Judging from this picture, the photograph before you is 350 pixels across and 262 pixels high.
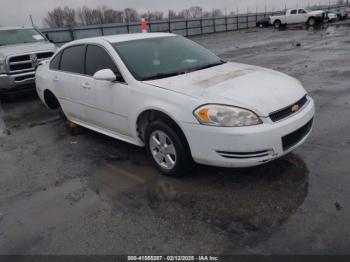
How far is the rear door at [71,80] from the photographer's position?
4789mm

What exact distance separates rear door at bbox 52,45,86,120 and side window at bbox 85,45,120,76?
0.14 meters

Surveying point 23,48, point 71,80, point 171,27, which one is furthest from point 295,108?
point 171,27

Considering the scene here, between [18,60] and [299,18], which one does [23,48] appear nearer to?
[18,60]

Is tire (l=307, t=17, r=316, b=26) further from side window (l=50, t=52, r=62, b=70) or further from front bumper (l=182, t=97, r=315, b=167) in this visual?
front bumper (l=182, t=97, r=315, b=167)

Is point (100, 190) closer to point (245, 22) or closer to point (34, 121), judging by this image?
point (34, 121)

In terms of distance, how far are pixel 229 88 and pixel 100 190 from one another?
1.83 meters

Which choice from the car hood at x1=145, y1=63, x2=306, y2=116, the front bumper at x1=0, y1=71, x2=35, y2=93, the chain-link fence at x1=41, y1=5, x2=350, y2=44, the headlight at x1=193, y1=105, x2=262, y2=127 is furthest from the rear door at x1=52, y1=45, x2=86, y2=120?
the chain-link fence at x1=41, y1=5, x2=350, y2=44

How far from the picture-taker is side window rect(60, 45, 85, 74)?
4.79 metres

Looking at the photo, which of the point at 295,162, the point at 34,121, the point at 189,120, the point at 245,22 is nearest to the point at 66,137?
the point at 34,121

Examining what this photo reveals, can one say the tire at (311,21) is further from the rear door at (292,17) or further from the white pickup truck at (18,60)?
the white pickup truck at (18,60)

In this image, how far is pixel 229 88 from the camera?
3352 mm

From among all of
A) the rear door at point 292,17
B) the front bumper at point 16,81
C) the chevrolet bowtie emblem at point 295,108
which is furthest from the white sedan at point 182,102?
the rear door at point 292,17

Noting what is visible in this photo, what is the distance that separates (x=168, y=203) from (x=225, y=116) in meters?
1.05

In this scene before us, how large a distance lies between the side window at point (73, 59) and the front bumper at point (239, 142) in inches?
93.5
